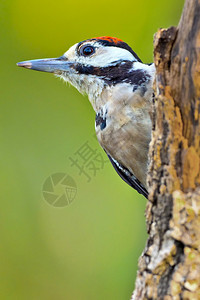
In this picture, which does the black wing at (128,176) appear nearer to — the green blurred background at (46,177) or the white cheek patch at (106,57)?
the white cheek patch at (106,57)

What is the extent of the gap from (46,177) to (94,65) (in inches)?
74.6

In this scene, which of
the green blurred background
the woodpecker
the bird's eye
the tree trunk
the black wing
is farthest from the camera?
the green blurred background

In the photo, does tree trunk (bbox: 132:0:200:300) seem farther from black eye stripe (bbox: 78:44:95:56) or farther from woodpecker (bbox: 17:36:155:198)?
black eye stripe (bbox: 78:44:95:56)

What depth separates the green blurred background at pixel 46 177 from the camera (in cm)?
448

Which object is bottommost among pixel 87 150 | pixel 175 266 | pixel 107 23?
pixel 175 266

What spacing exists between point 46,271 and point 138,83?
8.76ft

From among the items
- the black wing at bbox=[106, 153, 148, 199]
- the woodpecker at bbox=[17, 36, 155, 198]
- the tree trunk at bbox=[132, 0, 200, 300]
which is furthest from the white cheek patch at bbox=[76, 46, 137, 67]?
the tree trunk at bbox=[132, 0, 200, 300]

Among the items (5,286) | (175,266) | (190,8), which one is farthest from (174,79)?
(5,286)

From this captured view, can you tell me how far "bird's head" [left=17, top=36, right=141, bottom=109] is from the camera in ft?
9.25

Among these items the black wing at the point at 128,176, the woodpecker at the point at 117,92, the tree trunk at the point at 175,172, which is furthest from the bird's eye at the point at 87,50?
the tree trunk at the point at 175,172

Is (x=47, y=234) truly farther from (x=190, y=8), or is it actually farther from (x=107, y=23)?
(x=190, y=8)

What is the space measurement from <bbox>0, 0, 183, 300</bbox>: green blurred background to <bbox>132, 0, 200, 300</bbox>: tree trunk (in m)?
2.92

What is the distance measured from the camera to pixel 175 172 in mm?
1565

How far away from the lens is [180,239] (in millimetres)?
1518
